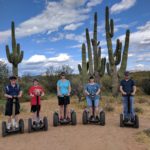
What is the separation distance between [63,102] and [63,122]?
74 cm

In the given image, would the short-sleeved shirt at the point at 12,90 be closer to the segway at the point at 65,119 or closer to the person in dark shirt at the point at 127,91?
the segway at the point at 65,119

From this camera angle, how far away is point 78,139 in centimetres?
1061

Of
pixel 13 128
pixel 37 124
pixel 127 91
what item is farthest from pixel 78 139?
pixel 127 91

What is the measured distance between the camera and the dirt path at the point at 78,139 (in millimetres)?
9750

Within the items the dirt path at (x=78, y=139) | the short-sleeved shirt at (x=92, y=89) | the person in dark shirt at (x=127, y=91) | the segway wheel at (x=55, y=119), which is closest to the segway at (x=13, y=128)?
the dirt path at (x=78, y=139)

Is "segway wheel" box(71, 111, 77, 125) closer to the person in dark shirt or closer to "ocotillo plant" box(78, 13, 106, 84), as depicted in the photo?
the person in dark shirt

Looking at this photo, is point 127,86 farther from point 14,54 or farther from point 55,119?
point 14,54

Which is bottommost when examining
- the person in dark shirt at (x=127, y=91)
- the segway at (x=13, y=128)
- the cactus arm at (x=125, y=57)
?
the segway at (x=13, y=128)

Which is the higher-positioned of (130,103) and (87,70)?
(87,70)

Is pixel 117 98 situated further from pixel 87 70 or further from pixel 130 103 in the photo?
pixel 130 103

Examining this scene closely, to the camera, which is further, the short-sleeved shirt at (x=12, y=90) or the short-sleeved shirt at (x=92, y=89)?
the short-sleeved shirt at (x=92, y=89)

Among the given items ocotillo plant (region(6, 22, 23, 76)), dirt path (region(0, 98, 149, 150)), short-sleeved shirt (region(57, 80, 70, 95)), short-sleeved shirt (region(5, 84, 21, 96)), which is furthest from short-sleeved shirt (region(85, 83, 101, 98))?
ocotillo plant (region(6, 22, 23, 76))

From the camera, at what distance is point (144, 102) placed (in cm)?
2361

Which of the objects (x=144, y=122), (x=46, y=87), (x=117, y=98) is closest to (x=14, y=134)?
(x=144, y=122)
